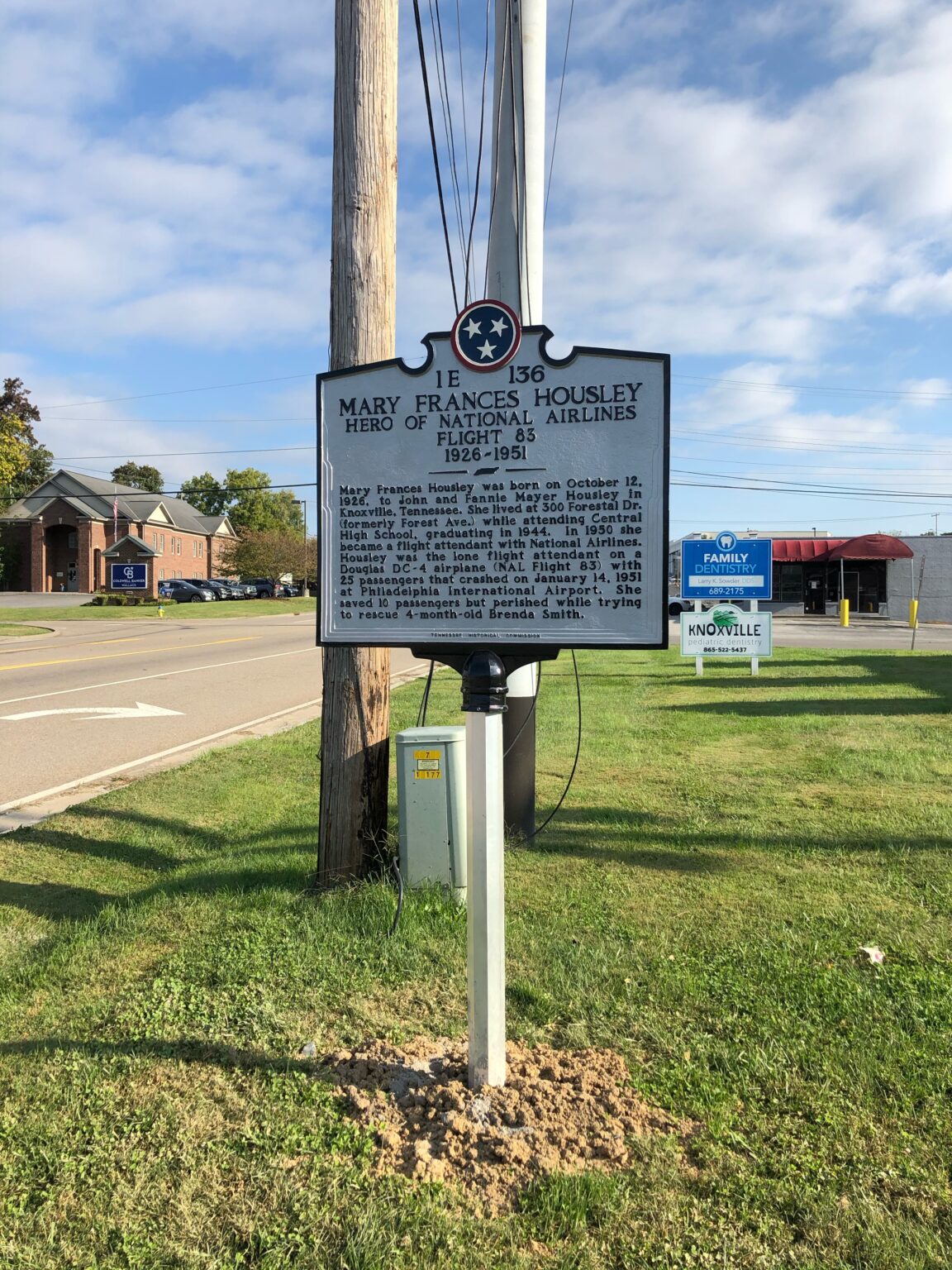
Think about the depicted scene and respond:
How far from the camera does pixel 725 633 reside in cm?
1540

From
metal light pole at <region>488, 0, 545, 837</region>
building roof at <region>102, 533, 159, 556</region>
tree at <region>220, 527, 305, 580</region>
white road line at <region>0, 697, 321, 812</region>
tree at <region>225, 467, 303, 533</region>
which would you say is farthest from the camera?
tree at <region>225, 467, 303, 533</region>

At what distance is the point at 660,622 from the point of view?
3199mm

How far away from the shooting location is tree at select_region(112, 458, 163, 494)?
119 metres

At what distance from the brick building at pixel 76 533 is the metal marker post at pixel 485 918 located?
64.0 m

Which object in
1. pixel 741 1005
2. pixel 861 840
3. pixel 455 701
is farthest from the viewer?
pixel 455 701

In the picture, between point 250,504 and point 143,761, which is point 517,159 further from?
point 250,504

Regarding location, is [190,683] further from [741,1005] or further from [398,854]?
[741,1005]

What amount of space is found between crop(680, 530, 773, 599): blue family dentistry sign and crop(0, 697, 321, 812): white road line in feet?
23.4

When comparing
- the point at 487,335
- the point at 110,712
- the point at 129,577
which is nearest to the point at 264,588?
the point at 129,577

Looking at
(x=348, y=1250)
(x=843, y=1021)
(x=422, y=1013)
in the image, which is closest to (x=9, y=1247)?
(x=348, y=1250)

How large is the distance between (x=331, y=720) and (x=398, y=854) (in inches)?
30.6

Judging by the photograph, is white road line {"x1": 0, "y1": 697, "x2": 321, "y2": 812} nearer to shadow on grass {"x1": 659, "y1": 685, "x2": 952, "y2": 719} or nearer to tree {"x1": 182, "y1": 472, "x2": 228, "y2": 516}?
shadow on grass {"x1": 659, "y1": 685, "x2": 952, "y2": 719}

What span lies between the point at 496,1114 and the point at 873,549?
45.9m

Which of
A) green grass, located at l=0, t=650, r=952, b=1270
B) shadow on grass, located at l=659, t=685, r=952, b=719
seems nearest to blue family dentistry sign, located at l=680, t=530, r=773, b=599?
shadow on grass, located at l=659, t=685, r=952, b=719
